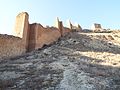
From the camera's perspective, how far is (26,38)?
2709 centimetres

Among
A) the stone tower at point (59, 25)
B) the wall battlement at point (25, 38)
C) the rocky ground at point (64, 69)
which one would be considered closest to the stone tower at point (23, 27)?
the wall battlement at point (25, 38)

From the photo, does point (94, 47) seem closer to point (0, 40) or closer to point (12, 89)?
point (0, 40)

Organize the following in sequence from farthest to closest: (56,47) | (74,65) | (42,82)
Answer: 1. (56,47)
2. (74,65)
3. (42,82)

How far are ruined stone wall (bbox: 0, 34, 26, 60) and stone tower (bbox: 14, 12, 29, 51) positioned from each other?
42.4 inches

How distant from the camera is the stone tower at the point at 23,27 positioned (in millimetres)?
26475

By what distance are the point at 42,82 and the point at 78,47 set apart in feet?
41.9

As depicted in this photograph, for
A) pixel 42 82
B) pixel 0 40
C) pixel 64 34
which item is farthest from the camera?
pixel 64 34

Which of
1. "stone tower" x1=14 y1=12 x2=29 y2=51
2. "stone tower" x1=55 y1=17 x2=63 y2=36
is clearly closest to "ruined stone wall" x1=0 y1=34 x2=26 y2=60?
"stone tower" x1=14 y1=12 x2=29 y2=51

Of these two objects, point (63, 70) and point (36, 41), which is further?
point (36, 41)

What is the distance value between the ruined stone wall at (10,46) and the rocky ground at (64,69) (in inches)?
38.3

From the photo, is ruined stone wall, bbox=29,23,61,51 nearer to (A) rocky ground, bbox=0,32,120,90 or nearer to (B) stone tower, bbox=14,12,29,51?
(B) stone tower, bbox=14,12,29,51

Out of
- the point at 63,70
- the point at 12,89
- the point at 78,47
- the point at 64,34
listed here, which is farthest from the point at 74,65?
the point at 64,34

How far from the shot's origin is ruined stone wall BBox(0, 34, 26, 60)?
23047 mm

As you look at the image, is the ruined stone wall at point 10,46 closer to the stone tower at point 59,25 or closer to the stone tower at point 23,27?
the stone tower at point 23,27
